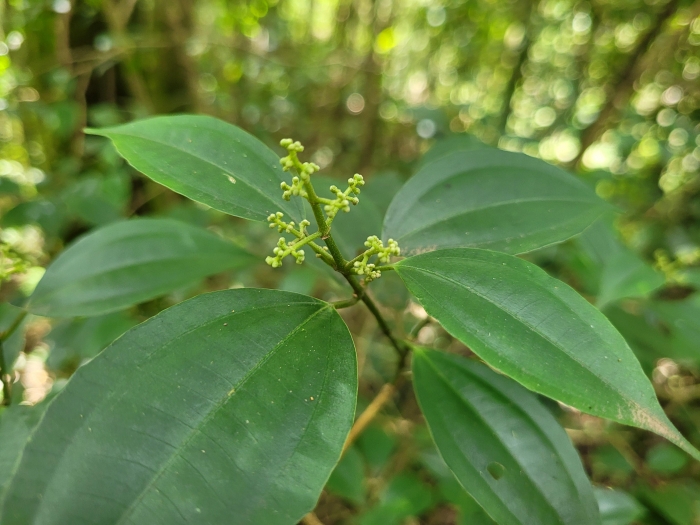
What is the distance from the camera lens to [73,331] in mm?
991

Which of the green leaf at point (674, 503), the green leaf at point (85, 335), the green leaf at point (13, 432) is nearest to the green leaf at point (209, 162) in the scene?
the green leaf at point (13, 432)

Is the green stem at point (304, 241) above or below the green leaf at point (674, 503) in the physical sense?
above

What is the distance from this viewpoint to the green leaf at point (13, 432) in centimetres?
47

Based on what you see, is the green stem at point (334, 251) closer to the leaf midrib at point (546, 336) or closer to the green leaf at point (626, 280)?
the leaf midrib at point (546, 336)

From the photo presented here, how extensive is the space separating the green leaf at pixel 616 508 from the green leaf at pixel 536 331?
0.47 metres

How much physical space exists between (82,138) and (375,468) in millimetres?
1650


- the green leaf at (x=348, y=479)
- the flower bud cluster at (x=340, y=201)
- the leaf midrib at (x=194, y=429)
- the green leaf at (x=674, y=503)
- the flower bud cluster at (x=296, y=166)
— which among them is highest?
the flower bud cluster at (x=296, y=166)

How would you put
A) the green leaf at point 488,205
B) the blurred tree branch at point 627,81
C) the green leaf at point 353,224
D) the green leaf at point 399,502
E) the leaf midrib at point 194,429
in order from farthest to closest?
the blurred tree branch at point 627,81
the green leaf at point 399,502
the green leaf at point 353,224
the green leaf at point 488,205
the leaf midrib at point 194,429

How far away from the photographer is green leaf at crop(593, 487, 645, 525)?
2.38 feet

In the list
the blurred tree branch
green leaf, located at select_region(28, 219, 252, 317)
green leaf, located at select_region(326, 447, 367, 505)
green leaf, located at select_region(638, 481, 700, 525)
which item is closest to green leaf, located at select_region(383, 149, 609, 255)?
green leaf, located at select_region(28, 219, 252, 317)

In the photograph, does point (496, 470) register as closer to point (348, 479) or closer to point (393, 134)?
point (348, 479)

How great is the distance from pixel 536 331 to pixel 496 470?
0.60ft

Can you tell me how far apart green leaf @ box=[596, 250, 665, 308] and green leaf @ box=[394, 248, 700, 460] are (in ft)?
1.43

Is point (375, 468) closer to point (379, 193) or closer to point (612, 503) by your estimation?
point (612, 503)
